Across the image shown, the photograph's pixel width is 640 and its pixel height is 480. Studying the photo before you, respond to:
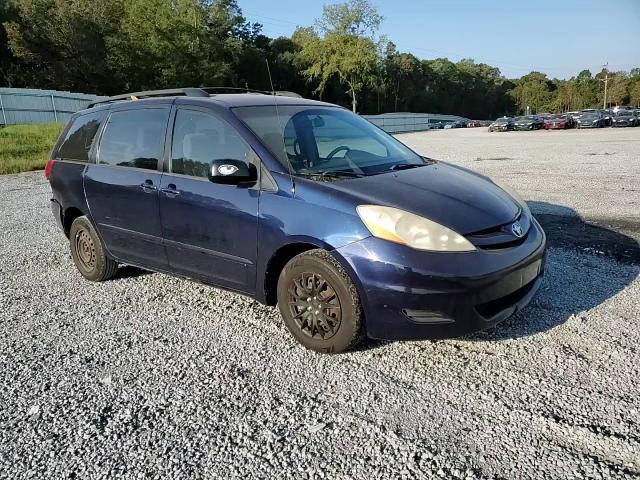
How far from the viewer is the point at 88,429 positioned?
2748 mm

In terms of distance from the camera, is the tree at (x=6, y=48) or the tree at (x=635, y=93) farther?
the tree at (x=635, y=93)

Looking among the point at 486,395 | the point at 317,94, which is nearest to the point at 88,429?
the point at 486,395

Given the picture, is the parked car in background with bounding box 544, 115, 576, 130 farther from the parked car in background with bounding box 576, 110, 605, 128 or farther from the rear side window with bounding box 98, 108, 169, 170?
the rear side window with bounding box 98, 108, 169, 170

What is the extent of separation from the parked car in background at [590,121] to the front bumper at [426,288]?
45.9 m

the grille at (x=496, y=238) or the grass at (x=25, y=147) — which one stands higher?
the grass at (x=25, y=147)

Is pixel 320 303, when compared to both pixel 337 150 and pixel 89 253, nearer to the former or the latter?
pixel 337 150

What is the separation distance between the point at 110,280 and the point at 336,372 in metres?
2.98

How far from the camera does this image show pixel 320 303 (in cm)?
342

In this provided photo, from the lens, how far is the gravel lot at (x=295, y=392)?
245 cm

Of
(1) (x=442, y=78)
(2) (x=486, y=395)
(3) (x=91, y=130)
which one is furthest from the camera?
(1) (x=442, y=78)

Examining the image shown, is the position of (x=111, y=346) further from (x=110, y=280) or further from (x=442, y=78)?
(x=442, y=78)

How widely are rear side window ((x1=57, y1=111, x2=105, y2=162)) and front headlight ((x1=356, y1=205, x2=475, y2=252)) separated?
10.5 feet

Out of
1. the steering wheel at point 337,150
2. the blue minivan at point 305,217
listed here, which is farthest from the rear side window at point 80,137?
the steering wheel at point 337,150

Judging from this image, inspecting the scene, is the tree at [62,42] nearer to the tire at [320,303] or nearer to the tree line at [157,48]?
the tree line at [157,48]
